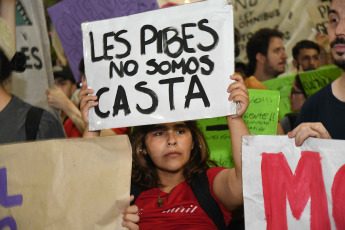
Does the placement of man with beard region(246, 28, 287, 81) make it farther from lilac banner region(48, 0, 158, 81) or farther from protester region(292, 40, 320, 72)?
lilac banner region(48, 0, 158, 81)

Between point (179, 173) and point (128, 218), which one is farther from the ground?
point (179, 173)

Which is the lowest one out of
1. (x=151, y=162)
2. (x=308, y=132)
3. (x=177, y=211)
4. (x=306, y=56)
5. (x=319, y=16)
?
(x=177, y=211)

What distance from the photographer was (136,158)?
2.33 metres

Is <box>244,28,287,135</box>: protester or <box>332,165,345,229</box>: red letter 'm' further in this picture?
<box>244,28,287,135</box>: protester

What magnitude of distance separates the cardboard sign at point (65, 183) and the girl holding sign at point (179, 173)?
Result: 4.8 inches

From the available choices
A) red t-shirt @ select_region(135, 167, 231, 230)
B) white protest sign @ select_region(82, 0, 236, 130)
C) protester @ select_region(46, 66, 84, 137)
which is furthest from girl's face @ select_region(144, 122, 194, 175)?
protester @ select_region(46, 66, 84, 137)

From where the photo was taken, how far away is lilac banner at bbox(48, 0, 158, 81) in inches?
105

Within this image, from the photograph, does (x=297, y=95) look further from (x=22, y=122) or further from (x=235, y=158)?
(x=22, y=122)

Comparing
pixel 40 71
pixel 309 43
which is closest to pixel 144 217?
pixel 40 71

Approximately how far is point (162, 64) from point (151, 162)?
687mm

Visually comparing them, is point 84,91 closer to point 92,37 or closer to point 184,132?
point 92,37

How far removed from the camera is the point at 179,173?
222 centimetres

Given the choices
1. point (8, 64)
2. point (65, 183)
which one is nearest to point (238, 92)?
point (65, 183)

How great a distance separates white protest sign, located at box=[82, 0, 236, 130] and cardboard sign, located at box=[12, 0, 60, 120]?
1.89ft
